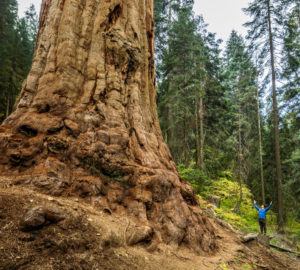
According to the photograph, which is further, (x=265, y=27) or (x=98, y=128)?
(x=265, y=27)

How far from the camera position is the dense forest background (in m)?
14.1

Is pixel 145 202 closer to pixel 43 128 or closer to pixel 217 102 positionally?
pixel 43 128

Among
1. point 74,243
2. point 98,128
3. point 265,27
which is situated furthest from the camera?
point 265,27

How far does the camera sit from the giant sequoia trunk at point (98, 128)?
11.9 feet

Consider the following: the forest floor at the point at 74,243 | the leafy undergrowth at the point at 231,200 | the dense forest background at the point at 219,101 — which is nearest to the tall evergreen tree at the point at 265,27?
the dense forest background at the point at 219,101

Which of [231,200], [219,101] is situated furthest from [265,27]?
[231,200]

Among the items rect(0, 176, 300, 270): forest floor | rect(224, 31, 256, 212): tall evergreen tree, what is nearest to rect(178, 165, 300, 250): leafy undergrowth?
rect(224, 31, 256, 212): tall evergreen tree

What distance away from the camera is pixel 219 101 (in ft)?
58.0

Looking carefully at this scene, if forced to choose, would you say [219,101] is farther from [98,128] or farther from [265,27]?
[98,128]

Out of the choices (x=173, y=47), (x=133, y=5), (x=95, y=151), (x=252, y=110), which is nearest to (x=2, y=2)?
(x=173, y=47)

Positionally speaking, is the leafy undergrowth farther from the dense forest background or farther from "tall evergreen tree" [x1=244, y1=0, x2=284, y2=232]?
"tall evergreen tree" [x1=244, y1=0, x2=284, y2=232]

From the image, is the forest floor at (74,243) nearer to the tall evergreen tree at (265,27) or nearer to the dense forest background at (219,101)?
the dense forest background at (219,101)

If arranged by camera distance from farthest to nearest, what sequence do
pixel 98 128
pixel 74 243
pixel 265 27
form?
1. pixel 265 27
2. pixel 98 128
3. pixel 74 243

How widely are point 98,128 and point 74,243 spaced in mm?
2356
